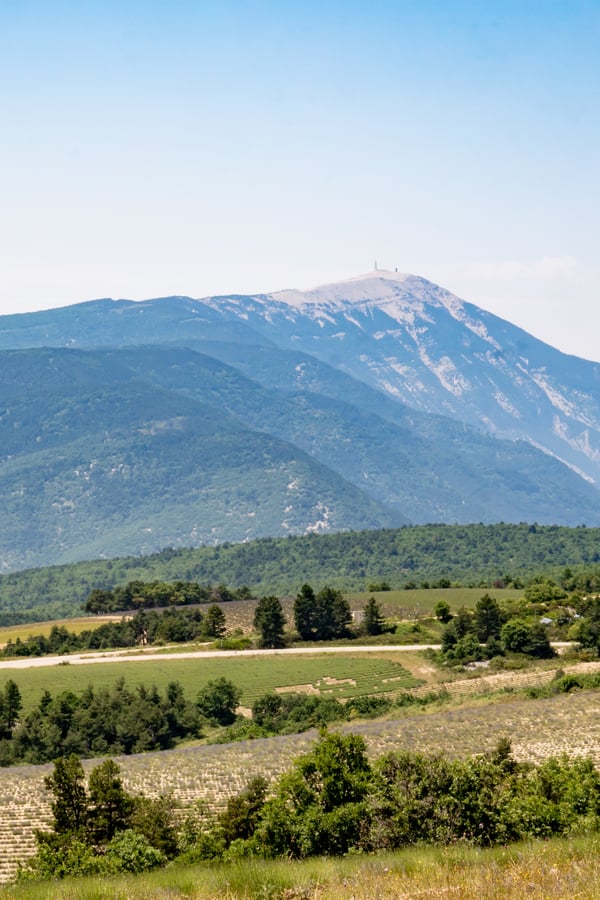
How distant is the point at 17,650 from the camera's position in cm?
14425

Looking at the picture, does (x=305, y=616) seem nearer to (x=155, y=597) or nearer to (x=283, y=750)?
(x=155, y=597)

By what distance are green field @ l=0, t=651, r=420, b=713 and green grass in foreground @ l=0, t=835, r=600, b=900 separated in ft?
258

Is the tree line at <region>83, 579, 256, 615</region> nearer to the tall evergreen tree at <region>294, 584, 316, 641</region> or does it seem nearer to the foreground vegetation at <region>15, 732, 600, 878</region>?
the tall evergreen tree at <region>294, 584, 316, 641</region>

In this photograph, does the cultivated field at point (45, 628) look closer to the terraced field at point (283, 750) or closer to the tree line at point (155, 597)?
the tree line at point (155, 597)

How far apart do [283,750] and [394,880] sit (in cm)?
4804

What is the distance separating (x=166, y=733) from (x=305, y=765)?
4937 cm

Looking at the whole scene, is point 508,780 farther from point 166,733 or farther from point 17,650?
point 17,650

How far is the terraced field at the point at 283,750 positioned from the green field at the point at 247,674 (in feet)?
79.6

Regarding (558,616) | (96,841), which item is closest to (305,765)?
(96,841)

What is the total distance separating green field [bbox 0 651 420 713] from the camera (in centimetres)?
10556

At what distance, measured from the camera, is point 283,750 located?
69.1 metres

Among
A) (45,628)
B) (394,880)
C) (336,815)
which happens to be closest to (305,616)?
(45,628)

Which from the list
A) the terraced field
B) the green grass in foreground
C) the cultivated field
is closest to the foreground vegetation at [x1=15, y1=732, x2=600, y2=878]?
the terraced field

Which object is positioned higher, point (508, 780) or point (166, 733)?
point (508, 780)
